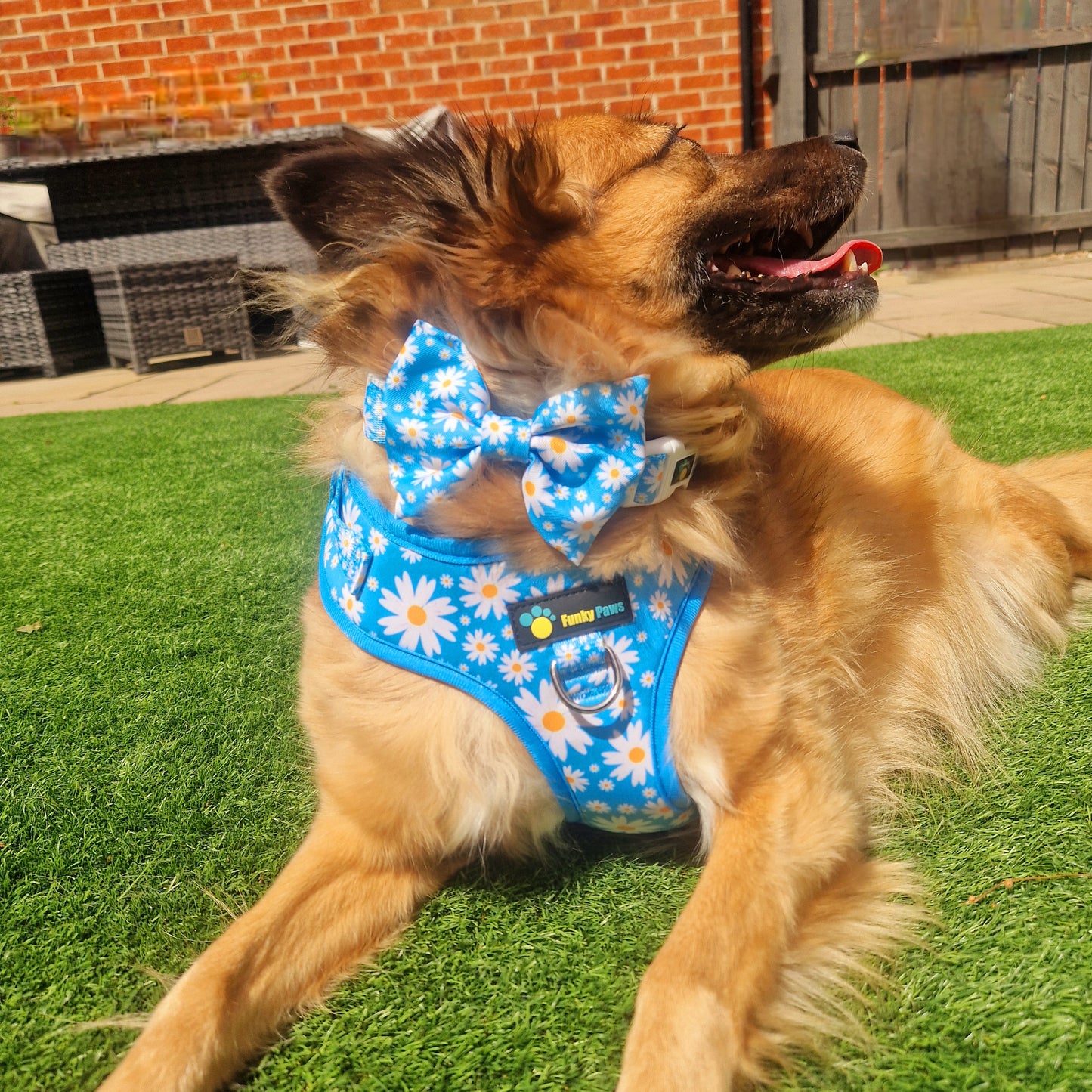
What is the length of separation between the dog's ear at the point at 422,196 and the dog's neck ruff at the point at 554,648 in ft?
1.67

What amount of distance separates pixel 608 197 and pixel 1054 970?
1.50 meters

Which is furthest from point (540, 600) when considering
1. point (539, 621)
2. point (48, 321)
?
point (48, 321)

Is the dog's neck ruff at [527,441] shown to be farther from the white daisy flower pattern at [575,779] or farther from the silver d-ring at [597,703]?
the white daisy flower pattern at [575,779]

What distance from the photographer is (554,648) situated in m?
1.56

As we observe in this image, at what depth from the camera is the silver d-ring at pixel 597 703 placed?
5.08 feet

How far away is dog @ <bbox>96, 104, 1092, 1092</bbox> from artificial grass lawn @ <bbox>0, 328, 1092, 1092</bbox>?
3.9 inches

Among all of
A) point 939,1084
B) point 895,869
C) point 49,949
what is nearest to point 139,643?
point 49,949

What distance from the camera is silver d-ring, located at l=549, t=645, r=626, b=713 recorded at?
1548 mm

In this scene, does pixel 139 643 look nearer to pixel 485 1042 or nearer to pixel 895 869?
pixel 485 1042

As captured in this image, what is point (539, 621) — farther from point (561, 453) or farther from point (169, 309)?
point (169, 309)

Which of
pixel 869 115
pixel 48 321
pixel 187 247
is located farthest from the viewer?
pixel 869 115

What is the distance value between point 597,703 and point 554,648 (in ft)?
0.38

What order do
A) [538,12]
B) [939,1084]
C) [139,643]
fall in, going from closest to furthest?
[939,1084] < [139,643] < [538,12]

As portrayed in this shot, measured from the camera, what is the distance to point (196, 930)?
5.43 ft
